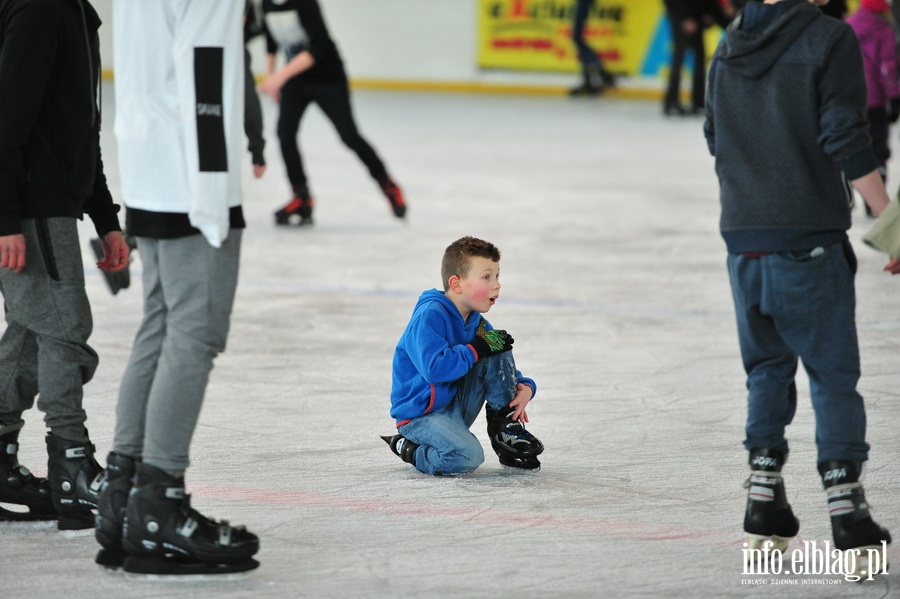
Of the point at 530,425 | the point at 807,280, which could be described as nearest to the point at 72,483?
the point at 530,425

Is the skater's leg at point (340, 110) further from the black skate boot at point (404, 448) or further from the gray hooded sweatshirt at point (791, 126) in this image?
the gray hooded sweatshirt at point (791, 126)

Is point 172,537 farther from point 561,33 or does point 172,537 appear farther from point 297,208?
point 561,33

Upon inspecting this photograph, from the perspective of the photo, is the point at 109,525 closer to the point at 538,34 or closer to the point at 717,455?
the point at 717,455

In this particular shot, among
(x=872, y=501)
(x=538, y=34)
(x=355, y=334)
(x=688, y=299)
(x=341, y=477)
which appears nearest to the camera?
(x=872, y=501)

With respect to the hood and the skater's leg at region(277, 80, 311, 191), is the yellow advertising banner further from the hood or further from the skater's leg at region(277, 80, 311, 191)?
the hood

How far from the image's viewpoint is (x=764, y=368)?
9.94 feet

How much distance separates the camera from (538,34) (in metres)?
19.6

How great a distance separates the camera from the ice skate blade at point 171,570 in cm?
291

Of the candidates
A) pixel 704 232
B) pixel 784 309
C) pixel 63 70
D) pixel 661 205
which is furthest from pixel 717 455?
pixel 661 205

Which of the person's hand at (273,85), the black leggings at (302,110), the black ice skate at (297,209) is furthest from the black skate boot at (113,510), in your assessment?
the black ice skate at (297,209)

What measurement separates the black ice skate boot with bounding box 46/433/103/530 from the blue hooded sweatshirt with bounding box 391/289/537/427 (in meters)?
0.91

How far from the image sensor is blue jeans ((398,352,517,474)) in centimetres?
366

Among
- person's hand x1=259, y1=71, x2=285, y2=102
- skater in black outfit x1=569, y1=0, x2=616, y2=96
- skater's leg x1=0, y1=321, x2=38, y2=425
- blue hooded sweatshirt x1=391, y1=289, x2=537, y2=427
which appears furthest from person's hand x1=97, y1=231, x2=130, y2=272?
skater in black outfit x1=569, y1=0, x2=616, y2=96

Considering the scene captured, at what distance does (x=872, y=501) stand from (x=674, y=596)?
2.95 ft
